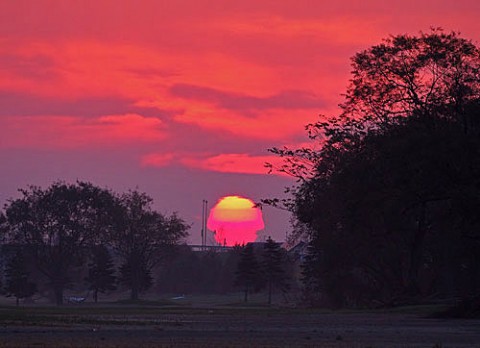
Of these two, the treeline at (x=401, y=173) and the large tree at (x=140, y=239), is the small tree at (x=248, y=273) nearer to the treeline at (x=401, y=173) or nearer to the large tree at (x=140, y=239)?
the large tree at (x=140, y=239)

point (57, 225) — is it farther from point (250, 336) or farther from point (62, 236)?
point (250, 336)

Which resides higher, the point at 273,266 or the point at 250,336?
the point at 273,266

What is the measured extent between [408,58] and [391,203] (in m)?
8.99

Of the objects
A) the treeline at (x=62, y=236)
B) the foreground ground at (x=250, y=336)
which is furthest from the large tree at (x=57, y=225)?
the foreground ground at (x=250, y=336)

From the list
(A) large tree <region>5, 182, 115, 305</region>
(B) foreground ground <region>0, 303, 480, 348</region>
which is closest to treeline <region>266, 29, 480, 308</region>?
(B) foreground ground <region>0, 303, 480, 348</region>

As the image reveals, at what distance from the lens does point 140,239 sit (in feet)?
371

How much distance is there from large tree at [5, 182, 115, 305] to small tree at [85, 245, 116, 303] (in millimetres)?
2290

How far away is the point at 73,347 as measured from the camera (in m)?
22.3

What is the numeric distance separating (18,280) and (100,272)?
30.3 feet

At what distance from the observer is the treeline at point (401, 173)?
4275 cm

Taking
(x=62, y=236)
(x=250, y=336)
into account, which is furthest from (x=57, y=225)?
(x=250, y=336)

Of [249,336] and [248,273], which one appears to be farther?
[248,273]

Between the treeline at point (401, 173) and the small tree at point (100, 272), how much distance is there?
39.3m

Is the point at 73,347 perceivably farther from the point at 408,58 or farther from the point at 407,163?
the point at 408,58
